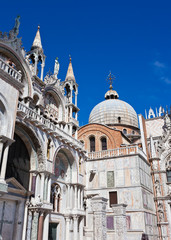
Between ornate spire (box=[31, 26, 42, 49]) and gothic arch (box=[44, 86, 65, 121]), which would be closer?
ornate spire (box=[31, 26, 42, 49])

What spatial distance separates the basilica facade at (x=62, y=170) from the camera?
1338 cm

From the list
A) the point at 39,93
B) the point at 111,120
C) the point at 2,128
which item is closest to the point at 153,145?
the point at 111,120

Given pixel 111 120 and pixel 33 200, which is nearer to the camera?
pixel 33 200

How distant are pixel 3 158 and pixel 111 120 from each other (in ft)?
93.9

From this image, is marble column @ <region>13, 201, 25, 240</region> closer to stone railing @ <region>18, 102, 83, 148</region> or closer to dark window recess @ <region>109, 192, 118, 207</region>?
stone railing @ <region>18, 102, 83, 148</region>

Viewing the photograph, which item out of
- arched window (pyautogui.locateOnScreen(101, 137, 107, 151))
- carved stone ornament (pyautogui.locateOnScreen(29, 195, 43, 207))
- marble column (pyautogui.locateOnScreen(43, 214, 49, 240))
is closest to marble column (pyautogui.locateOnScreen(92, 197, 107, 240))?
marble column (pyautogui.locateOnScreen(43, 214, 49, 240))

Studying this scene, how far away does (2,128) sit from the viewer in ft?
37.3

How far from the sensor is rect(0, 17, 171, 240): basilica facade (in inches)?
527

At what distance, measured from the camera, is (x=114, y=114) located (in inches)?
1537

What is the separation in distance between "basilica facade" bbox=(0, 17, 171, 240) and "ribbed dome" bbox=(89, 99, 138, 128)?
31.1 feet

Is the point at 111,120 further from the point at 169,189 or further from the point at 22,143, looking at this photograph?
the point at 22,143

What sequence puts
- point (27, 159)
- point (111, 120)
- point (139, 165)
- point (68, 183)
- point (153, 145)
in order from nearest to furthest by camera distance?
point (27, 159) < point (68, 183) < point (139, 165) < point (153, 145) < point (111, 120)

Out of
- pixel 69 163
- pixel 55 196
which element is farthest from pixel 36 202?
pixel 69 163

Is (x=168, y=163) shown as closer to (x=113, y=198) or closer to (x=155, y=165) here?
(x=155, y=165)
